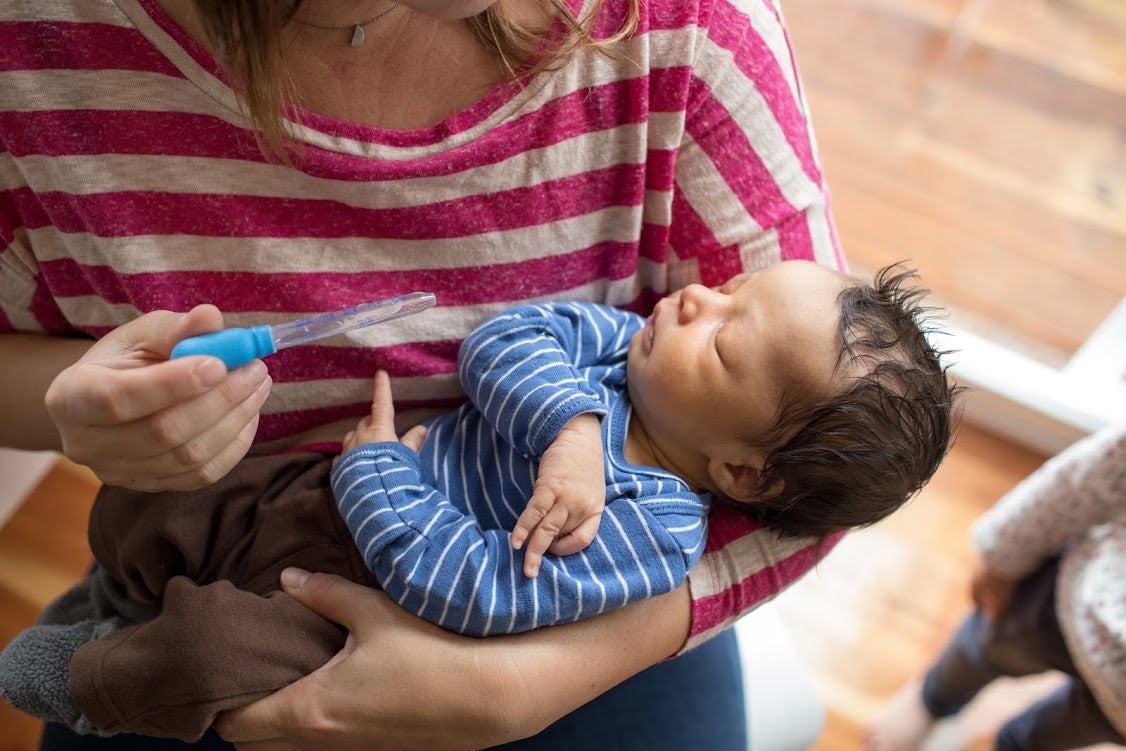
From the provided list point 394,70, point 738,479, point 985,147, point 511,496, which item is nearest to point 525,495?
point 511,496

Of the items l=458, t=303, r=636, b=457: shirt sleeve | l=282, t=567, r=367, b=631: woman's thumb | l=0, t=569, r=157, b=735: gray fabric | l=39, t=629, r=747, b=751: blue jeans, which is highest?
l=458, t=303, r=636, b=457: shirt sleeve

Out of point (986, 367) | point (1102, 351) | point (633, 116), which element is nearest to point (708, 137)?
point (633, 116)

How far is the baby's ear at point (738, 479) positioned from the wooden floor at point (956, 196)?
913 mm

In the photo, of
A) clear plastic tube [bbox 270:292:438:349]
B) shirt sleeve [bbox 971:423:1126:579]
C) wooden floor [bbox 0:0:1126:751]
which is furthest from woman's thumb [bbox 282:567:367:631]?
wooden floor [bbox 0:0:1126:751]

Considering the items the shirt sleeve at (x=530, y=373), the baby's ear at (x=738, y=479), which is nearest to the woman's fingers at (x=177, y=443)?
the shirt sleeve at (x=530, y=373)

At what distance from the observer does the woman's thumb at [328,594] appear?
89 centimetres

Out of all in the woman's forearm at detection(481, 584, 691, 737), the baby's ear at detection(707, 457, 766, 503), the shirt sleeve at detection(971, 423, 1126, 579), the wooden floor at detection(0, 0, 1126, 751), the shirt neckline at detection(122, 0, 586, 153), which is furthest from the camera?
the wooden floor at detection(0, 0, 1126, 751)

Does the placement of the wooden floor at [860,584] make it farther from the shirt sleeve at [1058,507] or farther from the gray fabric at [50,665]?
the gray fabric at [50,665]

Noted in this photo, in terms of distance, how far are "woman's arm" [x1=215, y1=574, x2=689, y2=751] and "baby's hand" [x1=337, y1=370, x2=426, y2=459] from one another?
14 centimetres

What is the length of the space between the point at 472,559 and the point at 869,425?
0.40 metres

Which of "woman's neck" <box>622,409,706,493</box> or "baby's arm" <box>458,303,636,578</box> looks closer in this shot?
"baby's arm" <box>458,303,636,578</box>

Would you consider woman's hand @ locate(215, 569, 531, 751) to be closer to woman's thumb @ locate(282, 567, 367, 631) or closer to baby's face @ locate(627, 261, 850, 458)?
woman's thumb @ locate(282, 567, 367, 631)

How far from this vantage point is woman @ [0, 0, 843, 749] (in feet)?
2.54

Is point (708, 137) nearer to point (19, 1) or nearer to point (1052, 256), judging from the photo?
point (19, 1)
